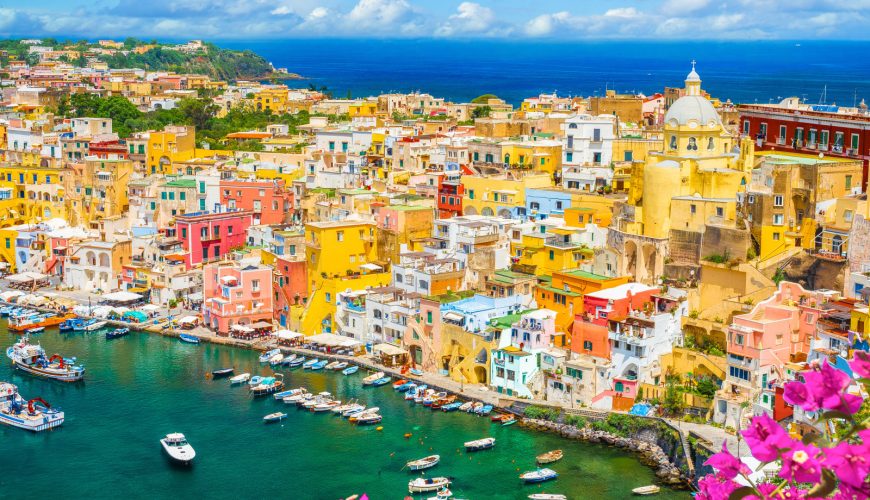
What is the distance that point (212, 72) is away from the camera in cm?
11312

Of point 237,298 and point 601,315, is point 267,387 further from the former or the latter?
point 601,315

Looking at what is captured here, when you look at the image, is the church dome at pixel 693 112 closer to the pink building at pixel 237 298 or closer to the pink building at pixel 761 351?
the pink building at pixel 761 351

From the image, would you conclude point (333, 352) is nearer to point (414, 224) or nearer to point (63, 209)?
point (414, 224)

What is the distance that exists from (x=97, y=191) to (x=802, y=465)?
4074 cm

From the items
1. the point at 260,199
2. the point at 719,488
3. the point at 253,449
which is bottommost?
the point at 253,449

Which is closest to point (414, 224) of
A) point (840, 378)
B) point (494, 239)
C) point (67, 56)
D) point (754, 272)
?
point (494, 239)

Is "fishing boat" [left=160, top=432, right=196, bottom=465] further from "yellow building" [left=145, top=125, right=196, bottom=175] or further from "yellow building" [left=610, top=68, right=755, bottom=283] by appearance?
"yellow building" [left=145, top=125, right=196, bottom=175]

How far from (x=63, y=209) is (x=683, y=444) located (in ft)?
90.0

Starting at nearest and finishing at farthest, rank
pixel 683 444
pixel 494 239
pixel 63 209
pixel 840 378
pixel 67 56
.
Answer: pixel 840 378 → pixel 683 444 → pixel 494 239 → pixel 63 209 → pixel 67 56

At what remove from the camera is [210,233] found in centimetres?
3600

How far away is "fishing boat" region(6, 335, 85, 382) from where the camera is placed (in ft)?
92.5

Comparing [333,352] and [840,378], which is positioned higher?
[840,378]

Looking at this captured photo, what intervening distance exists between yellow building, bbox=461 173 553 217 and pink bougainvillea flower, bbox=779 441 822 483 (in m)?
31.0

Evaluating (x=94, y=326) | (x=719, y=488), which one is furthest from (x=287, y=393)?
(x=719, y=488)
